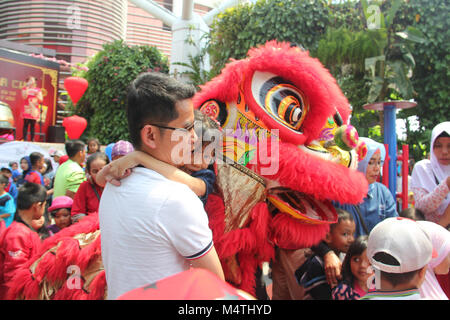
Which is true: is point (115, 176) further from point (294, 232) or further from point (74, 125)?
point (74, 125)

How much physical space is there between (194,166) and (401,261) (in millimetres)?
933

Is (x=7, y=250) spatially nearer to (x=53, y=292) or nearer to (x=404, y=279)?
(x=53, y=292)

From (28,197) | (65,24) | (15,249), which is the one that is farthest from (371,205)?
(65,24)

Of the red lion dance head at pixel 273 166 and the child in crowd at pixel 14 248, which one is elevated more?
the red lion dance head at pixel 273 166

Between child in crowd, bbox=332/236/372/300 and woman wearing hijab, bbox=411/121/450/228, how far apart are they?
0.81 m

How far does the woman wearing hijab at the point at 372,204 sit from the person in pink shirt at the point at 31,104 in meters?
9.55

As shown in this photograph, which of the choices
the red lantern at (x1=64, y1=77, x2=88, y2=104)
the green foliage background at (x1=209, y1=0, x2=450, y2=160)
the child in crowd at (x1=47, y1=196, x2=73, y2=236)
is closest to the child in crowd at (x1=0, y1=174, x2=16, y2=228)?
the child in crowd at (x1=47, y1=196, x2=73, y2=236)

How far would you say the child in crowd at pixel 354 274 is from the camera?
175cm

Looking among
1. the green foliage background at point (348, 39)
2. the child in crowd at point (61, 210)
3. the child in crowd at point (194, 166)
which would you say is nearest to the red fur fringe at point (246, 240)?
the child in crowd at point (194, 166)

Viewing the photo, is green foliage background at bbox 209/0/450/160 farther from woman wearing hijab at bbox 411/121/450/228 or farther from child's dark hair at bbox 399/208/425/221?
child's dark hair at bbox 399/208/425/221

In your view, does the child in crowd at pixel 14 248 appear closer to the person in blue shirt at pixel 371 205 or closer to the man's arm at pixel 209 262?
the man's arm at pixel 209 262

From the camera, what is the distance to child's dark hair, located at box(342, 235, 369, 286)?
1820 mm

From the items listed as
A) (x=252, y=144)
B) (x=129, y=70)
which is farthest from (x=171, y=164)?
(x=129, y=70)
